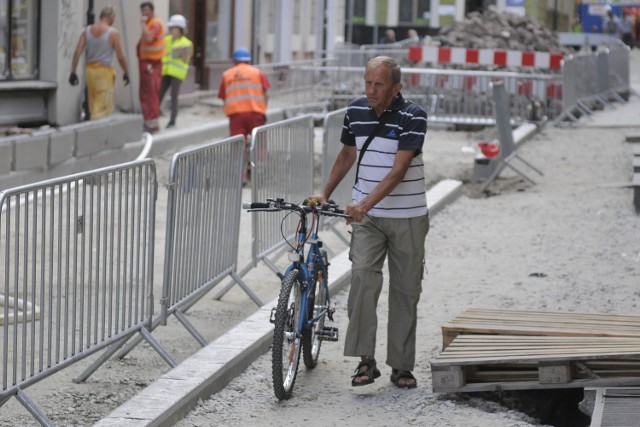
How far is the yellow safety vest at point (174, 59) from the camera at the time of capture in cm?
1988

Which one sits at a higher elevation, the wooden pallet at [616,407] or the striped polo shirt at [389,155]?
the striped polo shirt at [389,155]

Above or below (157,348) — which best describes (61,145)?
above

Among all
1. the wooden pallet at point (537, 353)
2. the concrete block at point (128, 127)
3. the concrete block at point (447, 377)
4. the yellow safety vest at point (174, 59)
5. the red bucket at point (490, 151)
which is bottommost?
the concrete block at point (447, 377)

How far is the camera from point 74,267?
6121mm

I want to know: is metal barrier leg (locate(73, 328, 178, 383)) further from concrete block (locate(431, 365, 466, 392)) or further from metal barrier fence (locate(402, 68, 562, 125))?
metal barrier fence (locate(402, 68, 562, 125))

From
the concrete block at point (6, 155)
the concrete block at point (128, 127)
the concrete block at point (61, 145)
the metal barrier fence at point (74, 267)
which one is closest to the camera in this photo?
the metal barrier fence at point (74, 267)

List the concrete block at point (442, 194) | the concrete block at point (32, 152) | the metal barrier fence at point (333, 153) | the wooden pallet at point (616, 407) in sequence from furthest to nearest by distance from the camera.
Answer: the concrete block at point (442, 194) → the concrete block at point (32, 152) → the metal barrier fence at point (333, 153) → the wooden pallet at point (616, 407)

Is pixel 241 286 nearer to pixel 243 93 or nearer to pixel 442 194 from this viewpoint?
pixel 442 194

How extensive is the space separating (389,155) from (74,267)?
5.63ft

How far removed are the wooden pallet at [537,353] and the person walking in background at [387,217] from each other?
0.98ft

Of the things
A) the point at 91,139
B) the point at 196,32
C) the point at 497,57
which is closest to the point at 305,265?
the point at 91,139

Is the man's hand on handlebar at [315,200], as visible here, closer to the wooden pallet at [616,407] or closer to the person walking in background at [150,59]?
the wooden pallet at [616,407]

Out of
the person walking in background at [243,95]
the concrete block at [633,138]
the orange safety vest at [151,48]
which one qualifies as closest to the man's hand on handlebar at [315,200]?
the person walking in background at [243,95]

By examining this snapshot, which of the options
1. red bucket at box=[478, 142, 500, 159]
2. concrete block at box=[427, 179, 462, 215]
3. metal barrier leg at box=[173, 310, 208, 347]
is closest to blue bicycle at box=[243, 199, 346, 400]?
metal barrier leg at box=[173, 310, 208, 347]
